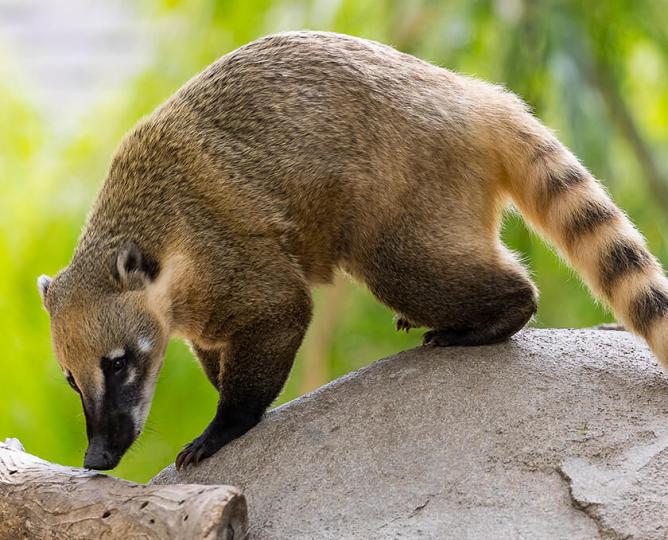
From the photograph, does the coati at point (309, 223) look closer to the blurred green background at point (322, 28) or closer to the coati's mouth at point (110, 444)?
the coati's mouth at point (110, 444)

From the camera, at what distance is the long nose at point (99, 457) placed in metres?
3.63

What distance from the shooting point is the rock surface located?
327 centimetres

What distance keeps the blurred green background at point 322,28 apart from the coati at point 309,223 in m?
1.81

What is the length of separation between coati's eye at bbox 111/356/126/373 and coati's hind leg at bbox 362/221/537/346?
3.32ft

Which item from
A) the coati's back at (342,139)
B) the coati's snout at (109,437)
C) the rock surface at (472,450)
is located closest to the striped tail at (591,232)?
the coati's back at (342,139)

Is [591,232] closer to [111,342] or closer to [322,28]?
[111,342]

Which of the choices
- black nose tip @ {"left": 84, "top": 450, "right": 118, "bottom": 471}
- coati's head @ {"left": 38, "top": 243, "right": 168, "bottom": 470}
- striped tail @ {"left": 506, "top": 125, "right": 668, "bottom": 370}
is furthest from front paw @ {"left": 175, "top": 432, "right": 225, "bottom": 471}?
striped tail @ {"left": 506, "top": 125, "right": 668, "bottom": 370}

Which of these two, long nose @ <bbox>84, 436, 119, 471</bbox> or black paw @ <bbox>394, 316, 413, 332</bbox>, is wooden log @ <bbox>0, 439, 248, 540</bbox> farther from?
black paw @ <bbox>394, 316, 413, 332</bbox>

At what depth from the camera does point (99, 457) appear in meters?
3.65

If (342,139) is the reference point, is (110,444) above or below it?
below

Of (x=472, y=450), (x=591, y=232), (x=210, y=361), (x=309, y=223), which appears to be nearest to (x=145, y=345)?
(x=210, y=361)

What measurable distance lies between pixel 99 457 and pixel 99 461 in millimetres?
16

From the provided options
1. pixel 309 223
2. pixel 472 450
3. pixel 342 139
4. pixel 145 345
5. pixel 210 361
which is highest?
pixel 342 139

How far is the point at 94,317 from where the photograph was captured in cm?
383
